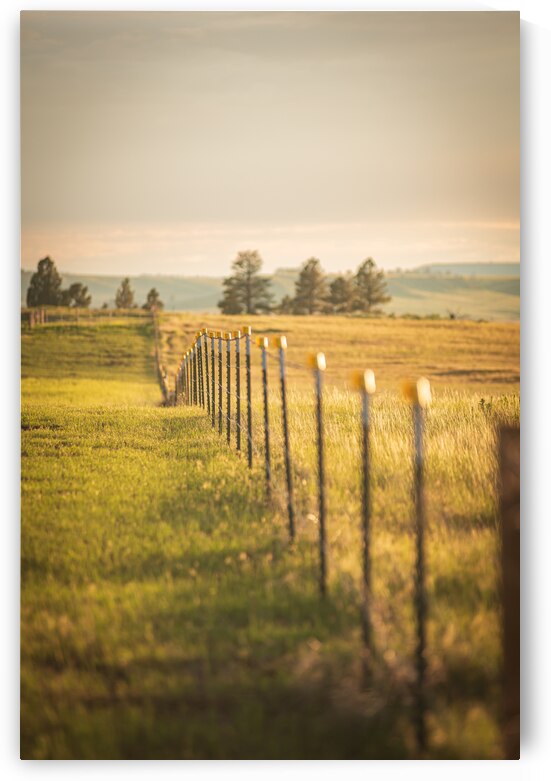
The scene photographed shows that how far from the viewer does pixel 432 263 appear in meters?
6.04

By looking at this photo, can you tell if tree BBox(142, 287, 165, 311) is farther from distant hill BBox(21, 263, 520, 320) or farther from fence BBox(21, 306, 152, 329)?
fence BBox(21, 306, 152, 329)

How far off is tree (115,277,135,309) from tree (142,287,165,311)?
0.39 m

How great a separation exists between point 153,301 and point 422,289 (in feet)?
8.33

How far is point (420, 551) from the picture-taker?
320cm

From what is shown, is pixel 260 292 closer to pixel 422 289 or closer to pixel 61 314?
pixel 422 289

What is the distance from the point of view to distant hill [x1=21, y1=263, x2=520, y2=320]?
5.39 metres

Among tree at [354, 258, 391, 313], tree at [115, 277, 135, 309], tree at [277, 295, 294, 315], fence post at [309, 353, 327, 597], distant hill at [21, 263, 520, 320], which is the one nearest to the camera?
fence post at [309, 353, 327, 597]

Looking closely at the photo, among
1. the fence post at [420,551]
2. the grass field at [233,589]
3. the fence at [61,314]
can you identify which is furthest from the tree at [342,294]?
the fence post at [420,551]

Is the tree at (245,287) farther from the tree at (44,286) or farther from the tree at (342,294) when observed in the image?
the tree at (44,286)

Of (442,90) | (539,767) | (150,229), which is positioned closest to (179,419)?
(150,229)

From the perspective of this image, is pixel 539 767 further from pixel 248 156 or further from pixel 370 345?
pixel 370 345

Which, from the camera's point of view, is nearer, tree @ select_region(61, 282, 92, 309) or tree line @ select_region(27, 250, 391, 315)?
tree @ select_region(61, 282, 92, 309)

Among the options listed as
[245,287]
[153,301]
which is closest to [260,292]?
[245,287]

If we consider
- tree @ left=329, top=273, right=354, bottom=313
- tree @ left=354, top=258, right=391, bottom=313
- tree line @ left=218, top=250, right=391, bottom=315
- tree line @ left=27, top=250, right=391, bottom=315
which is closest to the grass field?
tree line @ left=27, top=250, right=391, bottom=315
